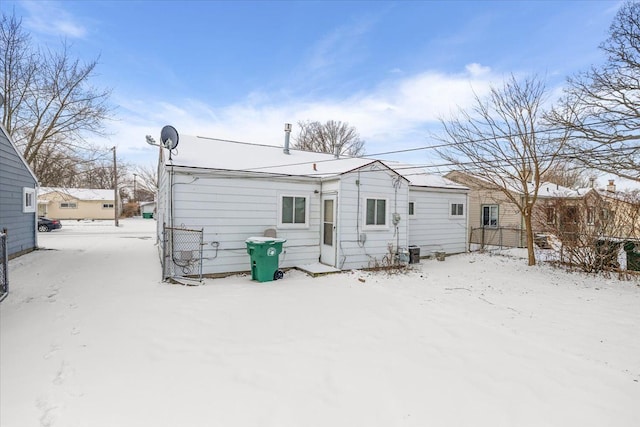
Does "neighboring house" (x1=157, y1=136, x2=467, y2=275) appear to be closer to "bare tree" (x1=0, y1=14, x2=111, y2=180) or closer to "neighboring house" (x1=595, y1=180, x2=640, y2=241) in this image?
"neighboring house" (x1=595, y1=180, x2=640, y2=241)

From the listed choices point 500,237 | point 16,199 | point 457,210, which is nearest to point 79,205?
point 16,199

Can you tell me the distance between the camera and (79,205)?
3694 cm

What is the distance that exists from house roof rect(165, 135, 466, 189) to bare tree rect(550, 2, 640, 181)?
4.81m

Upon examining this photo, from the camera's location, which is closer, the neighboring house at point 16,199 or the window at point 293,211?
the window at point 293,211

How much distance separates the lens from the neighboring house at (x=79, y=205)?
117ft

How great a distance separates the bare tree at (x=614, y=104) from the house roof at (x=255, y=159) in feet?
15.8

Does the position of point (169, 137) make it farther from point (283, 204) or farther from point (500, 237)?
point (500, 237)

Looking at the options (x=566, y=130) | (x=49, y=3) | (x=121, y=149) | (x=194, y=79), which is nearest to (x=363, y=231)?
(x=566, y=130)

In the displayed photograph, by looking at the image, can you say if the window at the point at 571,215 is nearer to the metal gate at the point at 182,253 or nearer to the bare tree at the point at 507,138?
the bare tree at the point at 507,138

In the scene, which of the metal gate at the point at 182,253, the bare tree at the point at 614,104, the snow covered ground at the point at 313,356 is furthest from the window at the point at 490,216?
the metal gate at the point at 182,253

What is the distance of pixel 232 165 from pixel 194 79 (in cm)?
685

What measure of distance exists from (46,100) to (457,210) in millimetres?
20895

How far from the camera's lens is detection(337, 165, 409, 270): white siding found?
891 centimetres

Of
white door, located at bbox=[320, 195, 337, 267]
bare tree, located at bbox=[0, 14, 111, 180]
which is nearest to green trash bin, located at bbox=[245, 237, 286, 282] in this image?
white door, located at bbox=[320, 195, 337, 267]
